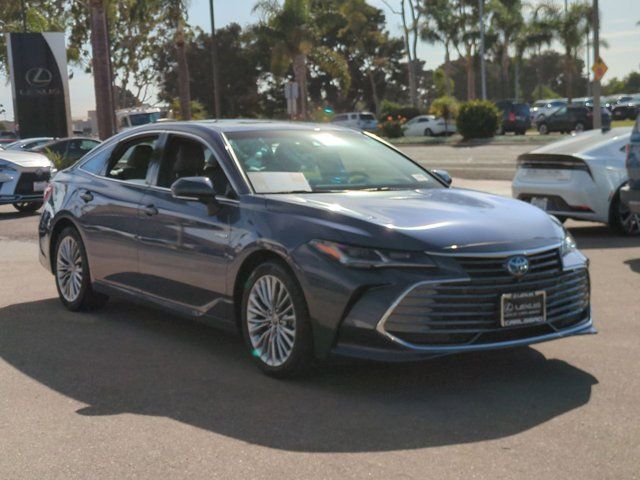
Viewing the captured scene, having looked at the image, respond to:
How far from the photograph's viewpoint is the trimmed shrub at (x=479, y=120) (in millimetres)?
43188

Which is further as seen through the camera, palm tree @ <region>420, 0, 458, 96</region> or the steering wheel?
palm tree @ <region>420, 0, 458, 96</region>

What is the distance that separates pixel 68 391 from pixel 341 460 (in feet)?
6.73

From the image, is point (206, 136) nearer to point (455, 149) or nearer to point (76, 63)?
Answer: point (455, 149)

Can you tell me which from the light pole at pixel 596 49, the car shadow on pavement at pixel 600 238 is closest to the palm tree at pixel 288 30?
the light pole at pixel 596 49

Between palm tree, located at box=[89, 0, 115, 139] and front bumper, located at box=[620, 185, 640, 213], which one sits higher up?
palm tree, located at box=[89, 0, 115, 139]

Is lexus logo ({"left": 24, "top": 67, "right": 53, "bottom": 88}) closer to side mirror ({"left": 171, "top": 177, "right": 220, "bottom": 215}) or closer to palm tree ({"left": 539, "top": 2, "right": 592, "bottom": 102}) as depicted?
side mirror ({"left": 171, "top": 177, "right": 220, "bottom": 215})

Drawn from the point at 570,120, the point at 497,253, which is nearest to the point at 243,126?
the point at 497,253

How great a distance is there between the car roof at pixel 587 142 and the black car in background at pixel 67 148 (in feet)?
55.5

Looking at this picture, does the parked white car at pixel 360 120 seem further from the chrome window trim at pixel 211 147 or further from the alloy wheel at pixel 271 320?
the alloy wheel at pixel 271 320

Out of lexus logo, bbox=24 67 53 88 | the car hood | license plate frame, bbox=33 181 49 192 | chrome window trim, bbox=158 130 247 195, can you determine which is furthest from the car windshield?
lexus logo, bbox=24 67 53 88

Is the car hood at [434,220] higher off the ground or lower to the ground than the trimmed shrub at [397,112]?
lower

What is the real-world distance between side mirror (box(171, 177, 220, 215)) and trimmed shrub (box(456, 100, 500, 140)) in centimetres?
3745

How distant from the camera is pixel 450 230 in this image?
571 centimetres

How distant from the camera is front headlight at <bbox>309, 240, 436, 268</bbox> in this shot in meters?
5.54
